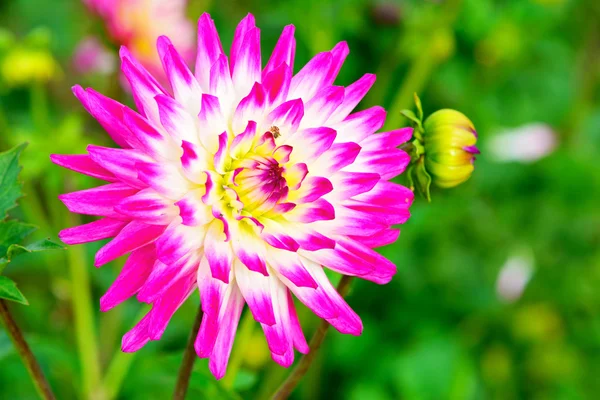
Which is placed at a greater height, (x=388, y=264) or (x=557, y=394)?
(x=388, y=264)

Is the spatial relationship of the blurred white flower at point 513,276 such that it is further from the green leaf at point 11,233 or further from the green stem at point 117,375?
the green leaf at point 11,233

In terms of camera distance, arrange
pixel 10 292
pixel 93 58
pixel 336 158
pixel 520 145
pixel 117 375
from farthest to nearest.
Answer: pixel 520 145 < pixel 93 58 < pixel 117 375 < pixel 336 158 < pixel 10 292

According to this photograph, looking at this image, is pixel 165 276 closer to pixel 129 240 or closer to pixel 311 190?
pixel 129 240

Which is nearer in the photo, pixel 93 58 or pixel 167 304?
pixel 167 304

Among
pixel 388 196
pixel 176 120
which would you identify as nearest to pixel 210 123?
pixel 176 120

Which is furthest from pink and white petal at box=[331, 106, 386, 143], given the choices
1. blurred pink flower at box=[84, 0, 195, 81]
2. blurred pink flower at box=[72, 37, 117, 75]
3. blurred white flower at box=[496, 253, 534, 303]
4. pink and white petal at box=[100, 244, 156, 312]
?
blurred white flower at box=[496, 253, 534, 303]

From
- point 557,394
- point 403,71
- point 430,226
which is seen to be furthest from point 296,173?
point 557,394

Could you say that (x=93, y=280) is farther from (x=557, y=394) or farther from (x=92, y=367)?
(x=557, y=394)
